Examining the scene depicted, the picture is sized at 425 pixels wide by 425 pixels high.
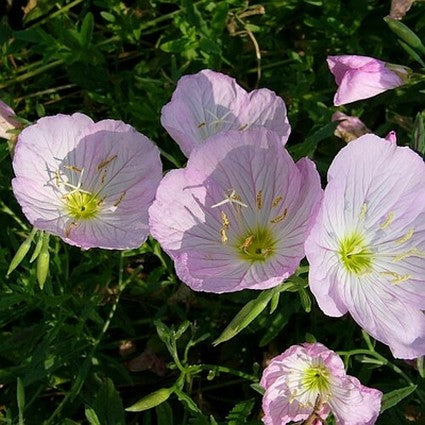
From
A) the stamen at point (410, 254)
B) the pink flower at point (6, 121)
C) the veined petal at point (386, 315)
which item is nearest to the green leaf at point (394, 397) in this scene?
the veined petal at point (386, 315)

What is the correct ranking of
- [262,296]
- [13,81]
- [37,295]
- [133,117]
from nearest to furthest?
[262,296] < [37,295] < [133,117] < [13,81]

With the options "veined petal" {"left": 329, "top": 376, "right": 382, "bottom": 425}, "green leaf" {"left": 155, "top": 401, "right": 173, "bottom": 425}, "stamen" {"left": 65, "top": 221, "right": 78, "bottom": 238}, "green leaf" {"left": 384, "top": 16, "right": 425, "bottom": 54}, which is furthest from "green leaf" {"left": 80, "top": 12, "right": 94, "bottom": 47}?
"veined petal" {"left": 329, "top": 376, "right": 382, "bottom": 425}

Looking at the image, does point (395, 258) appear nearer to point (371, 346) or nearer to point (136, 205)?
point (371, 346)

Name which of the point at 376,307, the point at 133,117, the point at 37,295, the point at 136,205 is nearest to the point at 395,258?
the point at 376,307

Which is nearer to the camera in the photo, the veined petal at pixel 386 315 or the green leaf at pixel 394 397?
the veined petal at pixel 386 315

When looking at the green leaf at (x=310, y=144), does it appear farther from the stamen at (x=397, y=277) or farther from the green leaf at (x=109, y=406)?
the green leaf at (x=109, y=406)

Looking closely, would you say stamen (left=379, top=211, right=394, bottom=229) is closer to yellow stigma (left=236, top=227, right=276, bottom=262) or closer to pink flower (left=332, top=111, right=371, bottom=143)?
yellow stigma (left=236, top=227, right=276, bottom=262)

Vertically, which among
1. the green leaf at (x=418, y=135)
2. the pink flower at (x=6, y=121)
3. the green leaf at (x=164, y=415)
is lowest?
the green leaf at (x=164, y=415)
